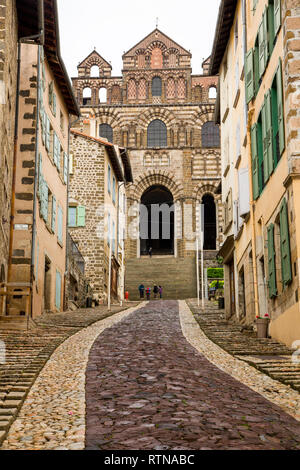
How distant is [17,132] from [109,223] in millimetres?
15118

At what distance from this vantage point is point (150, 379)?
7.09 metres

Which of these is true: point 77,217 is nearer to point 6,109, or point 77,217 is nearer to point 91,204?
point 91,204

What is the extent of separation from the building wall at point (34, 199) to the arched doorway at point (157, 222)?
25103mm

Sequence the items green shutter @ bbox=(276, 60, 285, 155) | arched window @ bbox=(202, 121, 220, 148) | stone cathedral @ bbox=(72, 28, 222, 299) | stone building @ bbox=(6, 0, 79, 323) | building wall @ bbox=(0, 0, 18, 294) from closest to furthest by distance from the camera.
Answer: green shutter @ bbox=(276, 60, 285, 155) → building wall @ bbox=(0, 0, 18, 294) → stone building @ bbox=(6, 0, 79, 323) → stone cathedral @ bbox=(72, 28, 222, 299) → arched window @ bbox=(202, 121, 220, 148)

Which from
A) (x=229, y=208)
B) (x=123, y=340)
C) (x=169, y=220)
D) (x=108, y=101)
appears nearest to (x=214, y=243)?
(x=169, y=220)

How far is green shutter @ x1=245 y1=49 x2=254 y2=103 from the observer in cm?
1392

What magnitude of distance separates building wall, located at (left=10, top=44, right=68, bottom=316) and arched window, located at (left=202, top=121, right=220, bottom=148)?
87.2ft

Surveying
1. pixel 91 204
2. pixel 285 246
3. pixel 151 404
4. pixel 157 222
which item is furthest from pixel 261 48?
pixel 157 222

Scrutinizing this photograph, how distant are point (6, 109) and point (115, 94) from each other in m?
35.6

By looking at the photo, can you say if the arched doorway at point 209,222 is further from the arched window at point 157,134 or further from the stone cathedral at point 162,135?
the arched window at point 157,134

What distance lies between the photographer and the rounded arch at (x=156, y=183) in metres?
43.9

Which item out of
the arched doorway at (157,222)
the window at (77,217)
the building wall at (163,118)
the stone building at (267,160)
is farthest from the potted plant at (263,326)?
the arched doorway at (157,222)

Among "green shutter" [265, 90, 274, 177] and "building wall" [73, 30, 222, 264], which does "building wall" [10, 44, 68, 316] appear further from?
"building wall" [73, 30, 222, 264]

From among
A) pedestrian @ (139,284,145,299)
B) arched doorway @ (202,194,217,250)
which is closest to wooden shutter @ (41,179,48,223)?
pedestrian @ (139,284,145,299)
